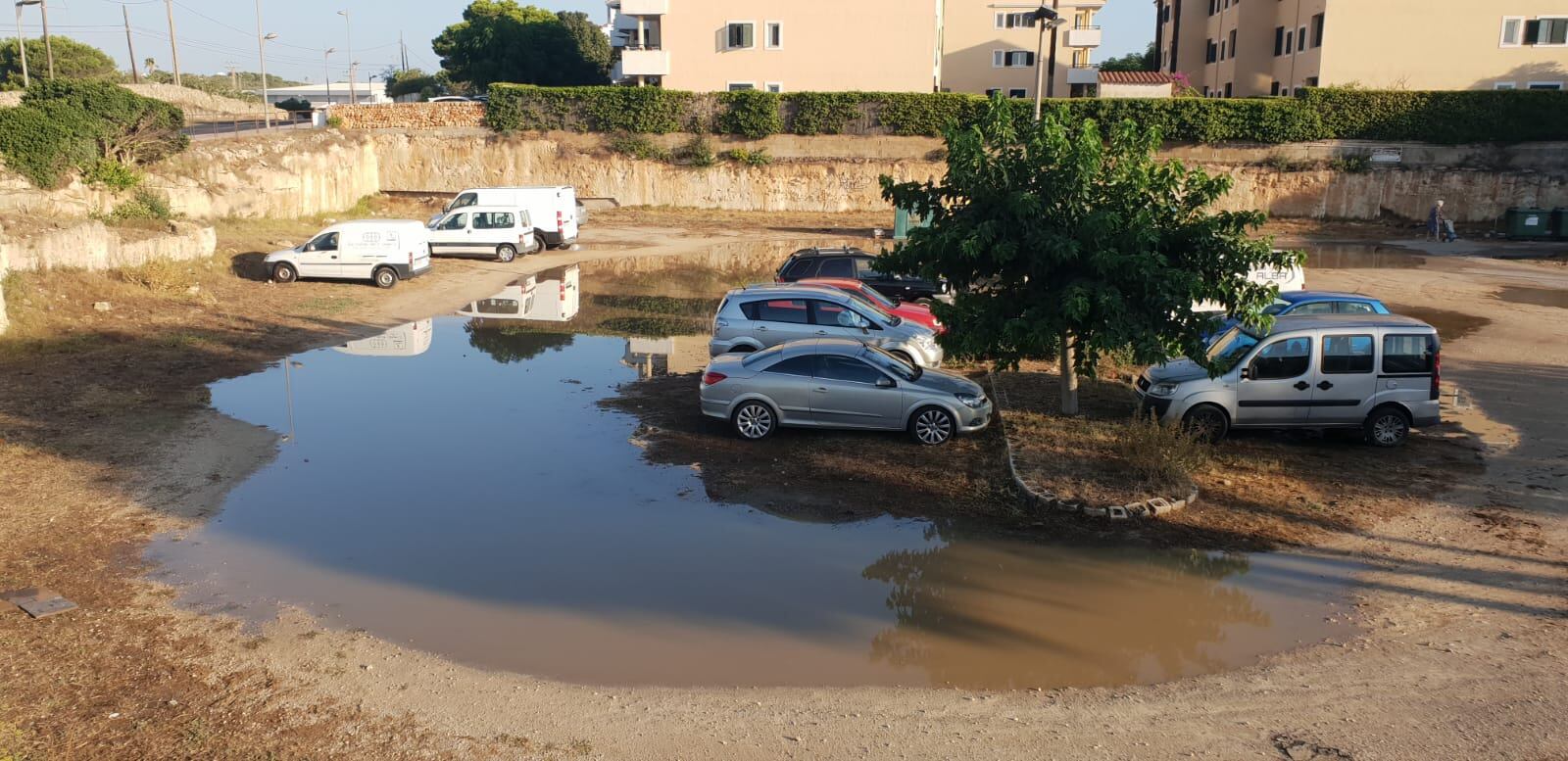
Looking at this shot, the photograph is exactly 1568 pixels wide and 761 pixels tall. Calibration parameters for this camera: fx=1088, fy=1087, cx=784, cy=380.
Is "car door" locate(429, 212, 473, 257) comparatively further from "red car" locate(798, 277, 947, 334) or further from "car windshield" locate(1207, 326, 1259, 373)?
"car windshield" locate(1207, 326, 1259, 373)

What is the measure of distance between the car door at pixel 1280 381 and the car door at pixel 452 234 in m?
24.3

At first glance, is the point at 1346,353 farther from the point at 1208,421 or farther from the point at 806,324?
the point at 806,324

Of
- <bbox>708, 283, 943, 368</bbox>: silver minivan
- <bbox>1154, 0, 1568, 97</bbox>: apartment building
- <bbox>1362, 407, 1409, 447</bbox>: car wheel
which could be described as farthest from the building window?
<bbox>1362, 407, 1409, 447</bbox>: car wheel

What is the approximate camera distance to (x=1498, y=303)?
26.3m

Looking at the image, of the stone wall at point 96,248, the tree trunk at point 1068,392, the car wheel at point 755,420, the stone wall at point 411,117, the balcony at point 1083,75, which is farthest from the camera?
the balcony at point 1083,75

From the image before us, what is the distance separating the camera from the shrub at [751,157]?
156ft

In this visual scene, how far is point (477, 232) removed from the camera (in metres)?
32.6

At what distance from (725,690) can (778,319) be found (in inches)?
389

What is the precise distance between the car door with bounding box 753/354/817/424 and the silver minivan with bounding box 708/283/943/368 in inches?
105

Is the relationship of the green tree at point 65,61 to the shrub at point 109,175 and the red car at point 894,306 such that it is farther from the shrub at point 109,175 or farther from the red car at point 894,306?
the red car at point 894,306

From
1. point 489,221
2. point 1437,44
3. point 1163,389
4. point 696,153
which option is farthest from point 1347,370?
point 1437,44

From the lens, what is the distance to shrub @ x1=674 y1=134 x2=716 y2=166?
47594 mm

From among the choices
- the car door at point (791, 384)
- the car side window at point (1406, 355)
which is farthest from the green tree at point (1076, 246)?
the car side window at point (1406, 355)

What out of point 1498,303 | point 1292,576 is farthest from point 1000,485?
point 1498,303
